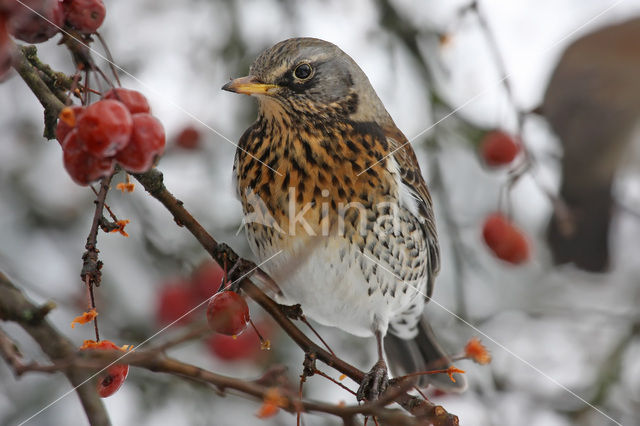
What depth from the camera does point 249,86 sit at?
1.55 m

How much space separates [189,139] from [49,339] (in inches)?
59.3

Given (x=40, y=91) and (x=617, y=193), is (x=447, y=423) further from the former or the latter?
(x=617, y=193)

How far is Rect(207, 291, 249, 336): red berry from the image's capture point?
123 centimetres

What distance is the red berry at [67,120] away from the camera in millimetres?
976

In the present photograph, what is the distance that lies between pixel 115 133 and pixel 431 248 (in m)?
1.37

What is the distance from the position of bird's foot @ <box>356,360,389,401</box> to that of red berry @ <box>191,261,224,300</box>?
0.50 metres

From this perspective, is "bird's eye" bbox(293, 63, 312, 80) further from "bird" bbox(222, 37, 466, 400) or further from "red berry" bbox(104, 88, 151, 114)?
"red berry" bbox(104, 88, 151, 114)

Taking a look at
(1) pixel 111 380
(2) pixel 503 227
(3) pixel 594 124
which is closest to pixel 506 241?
(2) pixel 503 227

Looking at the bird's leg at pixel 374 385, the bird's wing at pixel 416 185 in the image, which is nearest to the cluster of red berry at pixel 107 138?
the bird's leg at pixel 374 385

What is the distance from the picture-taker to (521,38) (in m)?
1.95

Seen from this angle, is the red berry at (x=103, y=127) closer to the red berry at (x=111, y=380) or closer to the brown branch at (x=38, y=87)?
the brown branch at (x=38, y=87)

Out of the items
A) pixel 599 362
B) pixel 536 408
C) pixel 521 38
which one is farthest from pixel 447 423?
pixel 599 362

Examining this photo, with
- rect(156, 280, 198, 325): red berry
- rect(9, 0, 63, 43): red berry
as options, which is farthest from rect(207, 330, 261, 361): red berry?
rect(9, 0, 63, 43): red berry

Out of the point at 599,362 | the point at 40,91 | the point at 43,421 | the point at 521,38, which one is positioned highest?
the point at 40,91
